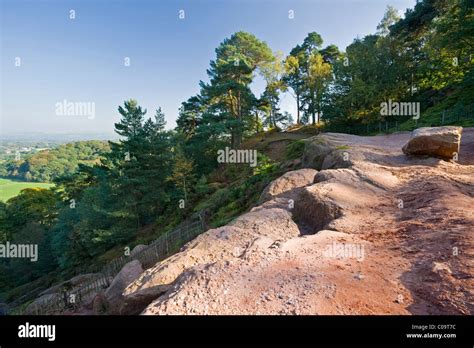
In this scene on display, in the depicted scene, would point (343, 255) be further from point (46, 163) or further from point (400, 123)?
point (46, 163)

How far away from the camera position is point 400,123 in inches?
957

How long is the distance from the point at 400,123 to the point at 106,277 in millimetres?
27400

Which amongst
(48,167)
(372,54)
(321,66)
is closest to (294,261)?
(372,54)

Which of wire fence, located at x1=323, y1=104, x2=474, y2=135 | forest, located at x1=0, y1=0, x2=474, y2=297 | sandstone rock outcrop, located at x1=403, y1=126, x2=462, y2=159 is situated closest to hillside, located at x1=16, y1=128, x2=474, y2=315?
sandstone rock outcrop, located at x1=403, y1=126, x2=462, y2=159

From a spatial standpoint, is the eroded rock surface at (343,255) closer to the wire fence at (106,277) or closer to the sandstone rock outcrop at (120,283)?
the sandstone rock outcrop at (120,283)

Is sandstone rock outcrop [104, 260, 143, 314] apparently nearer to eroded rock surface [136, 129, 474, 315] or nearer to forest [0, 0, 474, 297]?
eroded rock surface [136, 129, 474, 315]

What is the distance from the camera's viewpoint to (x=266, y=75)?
31.3m

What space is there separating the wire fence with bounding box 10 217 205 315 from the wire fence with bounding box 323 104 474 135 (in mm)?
17818

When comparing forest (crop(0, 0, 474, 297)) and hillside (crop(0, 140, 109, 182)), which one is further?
hillside (crop(0, 140, 109, 182))

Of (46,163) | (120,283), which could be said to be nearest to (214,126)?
(120,283)

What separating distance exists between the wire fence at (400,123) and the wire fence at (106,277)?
17818 millimetres

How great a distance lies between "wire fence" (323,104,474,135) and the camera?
17.1 m

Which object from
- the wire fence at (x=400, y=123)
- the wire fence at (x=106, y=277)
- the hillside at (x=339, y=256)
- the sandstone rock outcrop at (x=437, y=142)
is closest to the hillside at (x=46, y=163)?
the wire fence at (x=106, y=277)
